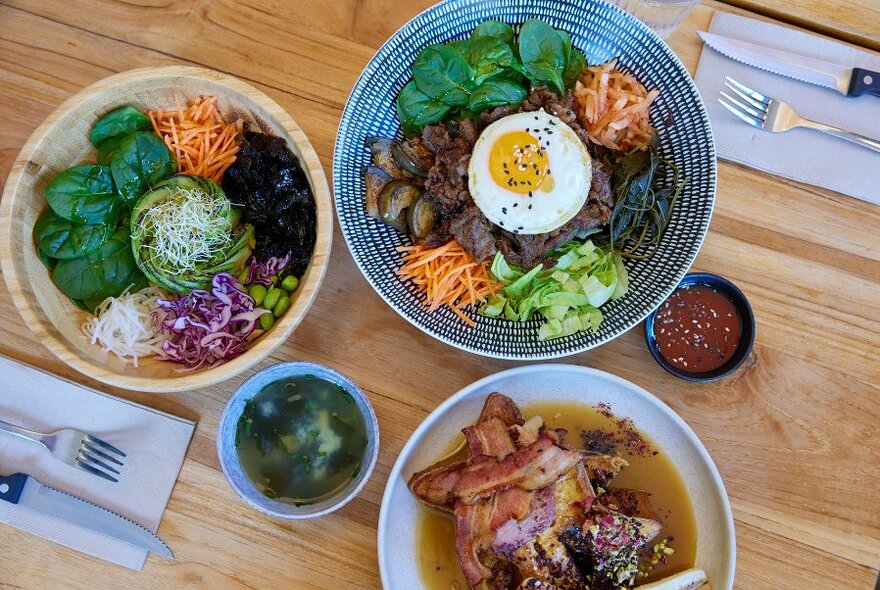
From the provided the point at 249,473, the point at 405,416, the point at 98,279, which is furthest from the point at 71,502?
the point at 405,416

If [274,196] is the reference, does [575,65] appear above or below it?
above

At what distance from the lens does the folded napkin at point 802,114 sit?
269 centimetres

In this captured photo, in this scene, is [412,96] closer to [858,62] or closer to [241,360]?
[241,360]

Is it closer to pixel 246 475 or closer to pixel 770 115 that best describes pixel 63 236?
pixel 246 475

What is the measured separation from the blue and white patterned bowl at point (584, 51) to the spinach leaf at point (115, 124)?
2.61 feet

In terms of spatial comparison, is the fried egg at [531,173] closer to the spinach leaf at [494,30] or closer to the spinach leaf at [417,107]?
the spinach leaf at [417,107]

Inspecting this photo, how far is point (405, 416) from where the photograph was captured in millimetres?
2654

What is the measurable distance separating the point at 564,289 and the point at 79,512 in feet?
7.11

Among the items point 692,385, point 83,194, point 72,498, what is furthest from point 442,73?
point 72,498

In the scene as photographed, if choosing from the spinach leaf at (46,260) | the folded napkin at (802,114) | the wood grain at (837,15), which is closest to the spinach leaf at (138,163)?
the spinach leaf at (46,260)

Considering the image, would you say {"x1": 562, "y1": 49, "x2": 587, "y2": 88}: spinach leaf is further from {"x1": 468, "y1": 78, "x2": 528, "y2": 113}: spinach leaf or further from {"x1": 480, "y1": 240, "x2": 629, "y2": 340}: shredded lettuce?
{"x1": 480, "y1": 240, "x2": 629, "y2": 340}: shredded lettuce

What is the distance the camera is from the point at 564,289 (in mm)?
2439

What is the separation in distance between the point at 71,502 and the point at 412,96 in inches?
85.2

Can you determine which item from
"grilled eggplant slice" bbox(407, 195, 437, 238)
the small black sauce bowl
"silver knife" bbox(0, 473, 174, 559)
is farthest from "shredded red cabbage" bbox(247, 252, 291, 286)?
the small black sauce bowl
